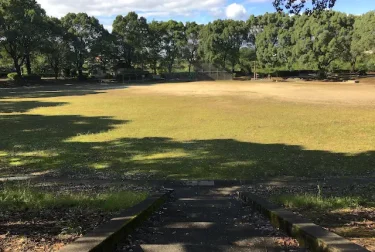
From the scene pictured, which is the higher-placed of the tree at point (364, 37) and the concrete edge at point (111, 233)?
the tree at point (364, 37)

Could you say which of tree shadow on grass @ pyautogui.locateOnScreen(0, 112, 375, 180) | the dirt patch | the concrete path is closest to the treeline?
the dirt patch

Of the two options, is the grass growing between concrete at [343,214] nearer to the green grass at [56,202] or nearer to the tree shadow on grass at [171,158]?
the green grass at [56,202]

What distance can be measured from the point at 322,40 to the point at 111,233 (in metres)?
72.1

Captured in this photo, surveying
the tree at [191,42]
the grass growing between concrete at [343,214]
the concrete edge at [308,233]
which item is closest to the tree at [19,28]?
the tree at [191,42]

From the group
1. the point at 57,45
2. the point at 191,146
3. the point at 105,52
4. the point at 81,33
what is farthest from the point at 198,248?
the point at 105,52

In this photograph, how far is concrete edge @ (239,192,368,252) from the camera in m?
2.77

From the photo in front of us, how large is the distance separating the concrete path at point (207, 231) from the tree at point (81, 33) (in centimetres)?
6719

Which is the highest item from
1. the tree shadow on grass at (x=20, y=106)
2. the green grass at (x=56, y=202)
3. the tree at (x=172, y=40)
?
the tree at (x=172, y=40)

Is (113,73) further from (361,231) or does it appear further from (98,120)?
(361,231)

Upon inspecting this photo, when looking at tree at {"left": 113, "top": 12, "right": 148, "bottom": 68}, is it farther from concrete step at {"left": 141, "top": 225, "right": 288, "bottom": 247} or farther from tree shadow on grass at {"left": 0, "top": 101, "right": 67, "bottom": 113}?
concrete step at {"left": 141, "top": 225, "right": 288, "bottom": 247}

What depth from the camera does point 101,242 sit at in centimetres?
290

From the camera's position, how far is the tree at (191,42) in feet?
299

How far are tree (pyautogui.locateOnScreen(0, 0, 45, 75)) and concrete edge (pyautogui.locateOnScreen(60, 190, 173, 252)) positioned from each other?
5755 centimetres

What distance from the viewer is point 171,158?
1048 centimetres
